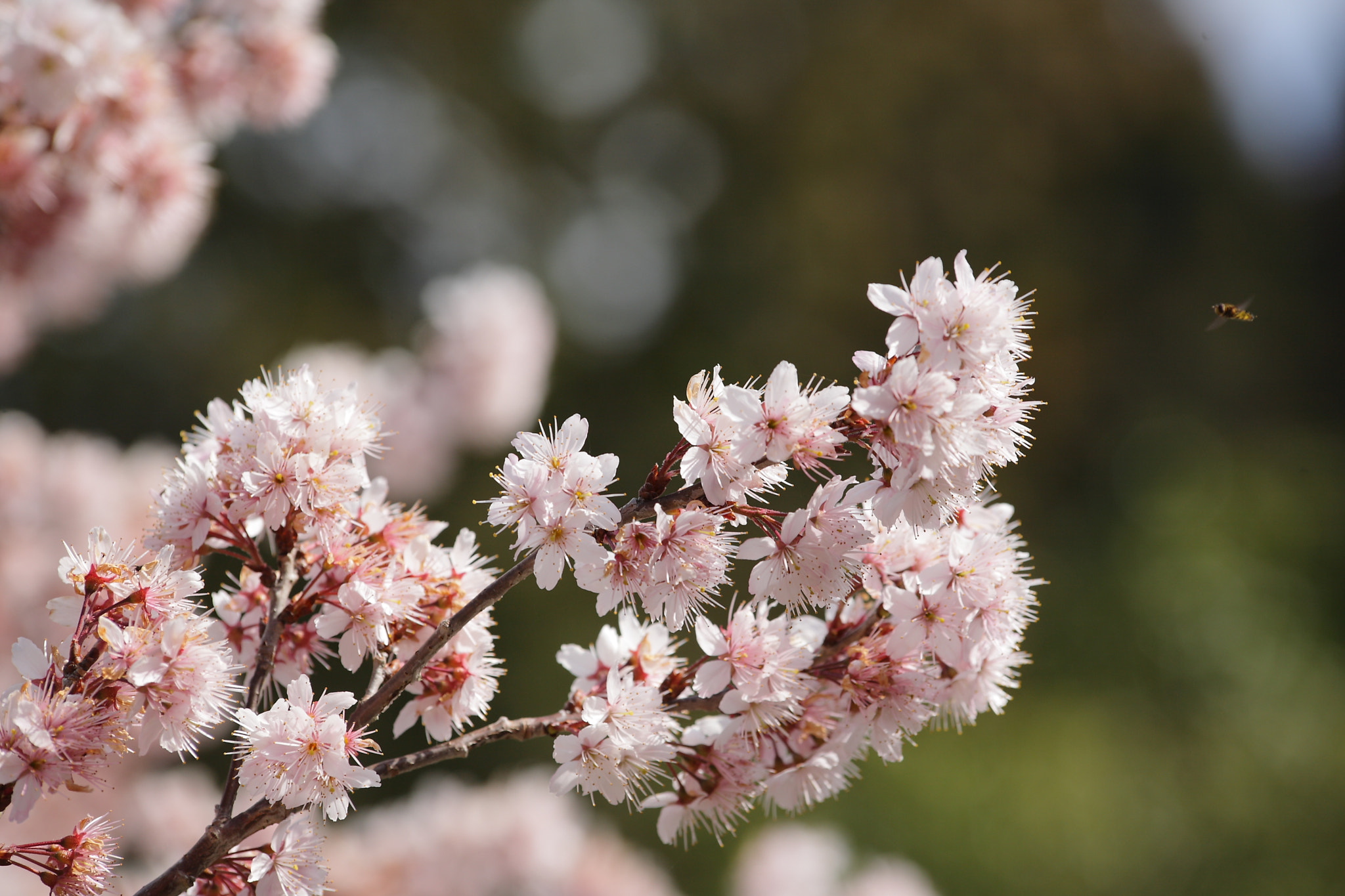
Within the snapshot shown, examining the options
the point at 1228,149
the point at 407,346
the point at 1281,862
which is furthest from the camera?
the point at 1228,149

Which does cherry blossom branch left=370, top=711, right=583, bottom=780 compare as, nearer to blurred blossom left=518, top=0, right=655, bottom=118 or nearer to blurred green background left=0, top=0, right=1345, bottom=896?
blurred green background left=0, top=0, right=1345, bottom=896

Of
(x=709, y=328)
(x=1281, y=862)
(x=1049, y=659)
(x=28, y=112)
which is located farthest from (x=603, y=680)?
(x=709, y=328)

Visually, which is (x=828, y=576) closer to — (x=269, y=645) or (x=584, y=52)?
(x=269, y=645)

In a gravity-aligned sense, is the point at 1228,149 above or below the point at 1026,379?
above

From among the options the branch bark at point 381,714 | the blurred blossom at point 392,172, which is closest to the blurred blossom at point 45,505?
the branch bark at point 381,714

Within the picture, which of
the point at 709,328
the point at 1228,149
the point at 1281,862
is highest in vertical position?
the point at 1228,149

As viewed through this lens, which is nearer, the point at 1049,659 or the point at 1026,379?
the point at 1026,379

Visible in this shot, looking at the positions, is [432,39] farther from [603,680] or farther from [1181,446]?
[603,680]

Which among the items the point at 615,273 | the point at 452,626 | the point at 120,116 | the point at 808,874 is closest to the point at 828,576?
the point at 452,626
